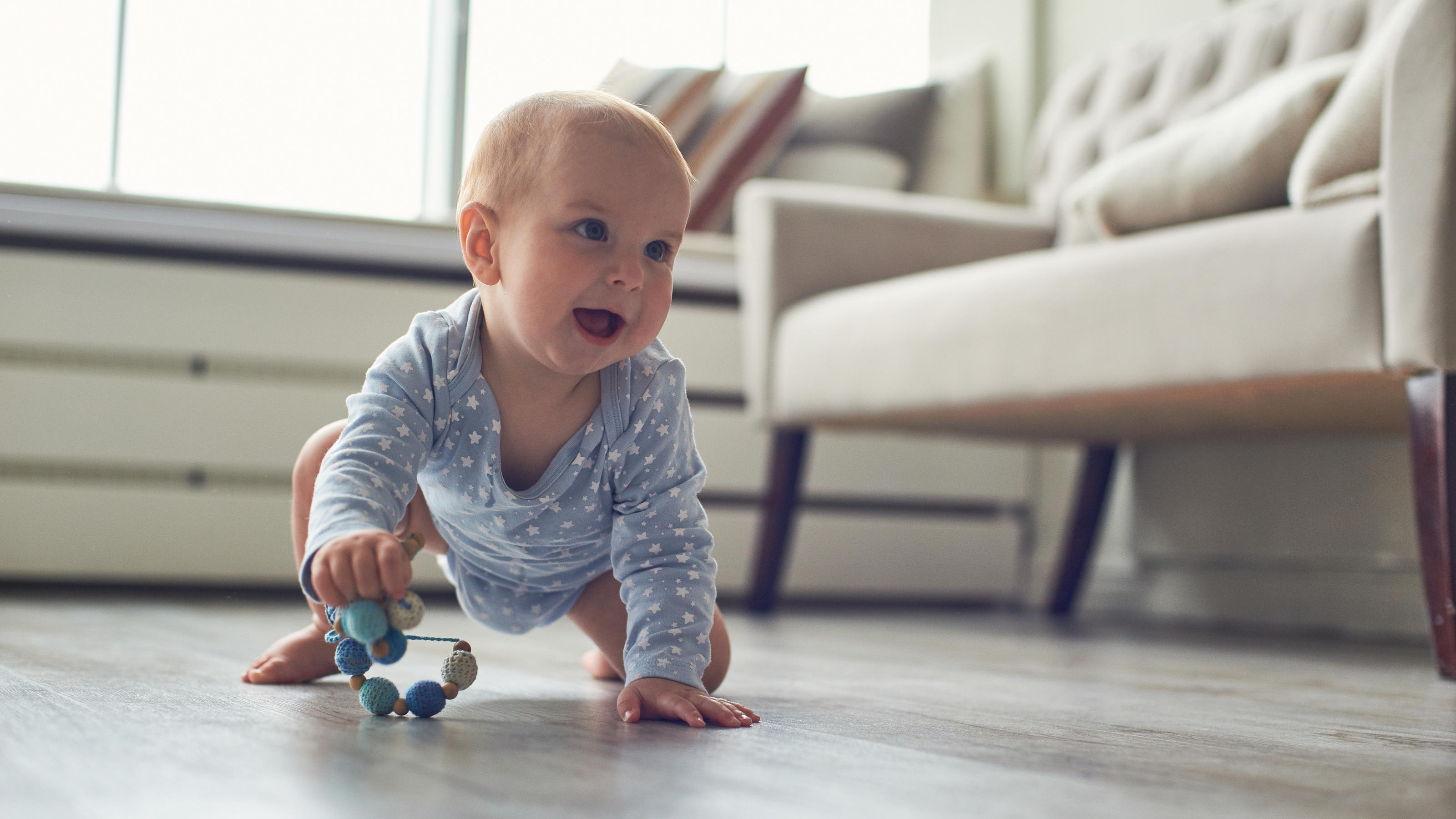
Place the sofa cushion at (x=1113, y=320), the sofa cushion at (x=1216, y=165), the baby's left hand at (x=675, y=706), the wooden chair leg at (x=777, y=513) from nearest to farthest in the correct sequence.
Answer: the baby's left hand at (x=675, y=706) → the sofa cushion at (x=1113, y=320) → the sofa cushion at (x=1216, y=165) → the wooden chair leg at (x=777, y=513)

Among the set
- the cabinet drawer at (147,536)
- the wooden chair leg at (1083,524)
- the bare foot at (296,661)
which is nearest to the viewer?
the bare foot at (296,661)

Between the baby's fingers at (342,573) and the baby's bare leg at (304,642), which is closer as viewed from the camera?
the baby's fingers at (342,573)

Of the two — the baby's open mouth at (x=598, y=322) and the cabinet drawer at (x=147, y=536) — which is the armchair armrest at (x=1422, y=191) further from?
the cabinet drawer at (x=147, y=536)

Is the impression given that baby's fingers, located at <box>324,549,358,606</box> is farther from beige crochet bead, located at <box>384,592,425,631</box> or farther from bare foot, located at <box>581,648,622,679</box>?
bare foot, located at <box>581,648,622,679</box>

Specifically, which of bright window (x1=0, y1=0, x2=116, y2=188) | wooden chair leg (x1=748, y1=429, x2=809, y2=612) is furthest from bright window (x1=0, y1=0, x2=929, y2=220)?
wooden chair leg (x1=748, y1=429, x2=809, y2=612)

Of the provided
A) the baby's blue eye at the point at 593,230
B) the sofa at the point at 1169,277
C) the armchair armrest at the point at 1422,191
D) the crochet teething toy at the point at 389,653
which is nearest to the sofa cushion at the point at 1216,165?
the sofa at the point at 1169,277

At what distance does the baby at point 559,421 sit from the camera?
0.79 m

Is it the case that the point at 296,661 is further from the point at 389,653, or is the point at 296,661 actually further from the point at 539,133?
the point at 539,133

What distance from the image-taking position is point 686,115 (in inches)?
93.0

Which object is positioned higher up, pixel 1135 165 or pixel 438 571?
pixel 1135 165

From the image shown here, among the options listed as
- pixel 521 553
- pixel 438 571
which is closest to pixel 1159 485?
pixel 438 571

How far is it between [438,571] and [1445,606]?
4.73 feet

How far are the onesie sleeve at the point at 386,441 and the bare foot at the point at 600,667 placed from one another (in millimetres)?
272

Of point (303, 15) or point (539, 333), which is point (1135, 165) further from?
point (303, 15)
